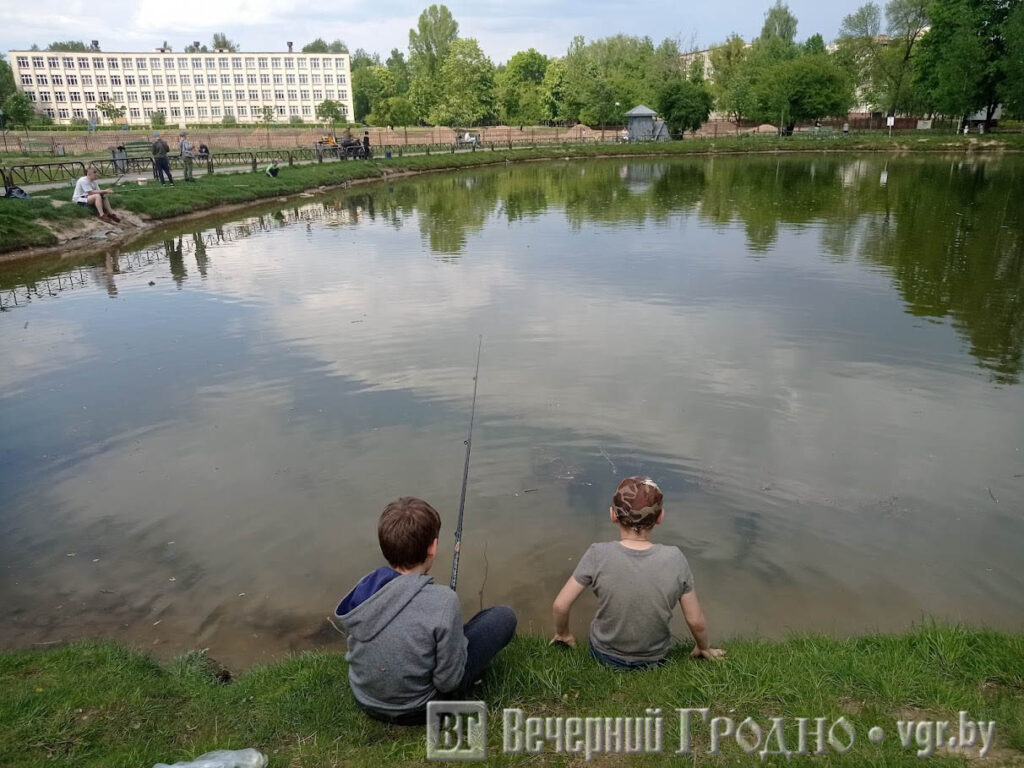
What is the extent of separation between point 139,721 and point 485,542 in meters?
2.50

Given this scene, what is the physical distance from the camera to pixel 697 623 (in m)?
3.26

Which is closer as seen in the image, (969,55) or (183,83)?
(969,55)

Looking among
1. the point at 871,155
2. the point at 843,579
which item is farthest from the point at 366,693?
the point at 871,155

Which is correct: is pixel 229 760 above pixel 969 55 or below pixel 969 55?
below

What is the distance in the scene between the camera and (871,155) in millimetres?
52188

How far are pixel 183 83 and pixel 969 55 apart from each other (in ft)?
365

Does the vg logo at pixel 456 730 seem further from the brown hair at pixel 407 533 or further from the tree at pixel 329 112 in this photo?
the tree at pixel 329 112

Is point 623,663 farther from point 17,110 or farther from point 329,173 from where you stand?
point 17,110

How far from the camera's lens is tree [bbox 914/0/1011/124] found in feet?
185

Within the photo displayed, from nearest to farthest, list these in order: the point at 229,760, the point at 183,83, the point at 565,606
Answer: the point at 229,760 < the point at 565,606 < the point at 183,83

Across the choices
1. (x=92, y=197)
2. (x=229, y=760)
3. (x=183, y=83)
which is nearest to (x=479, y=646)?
(x=229, y=760)

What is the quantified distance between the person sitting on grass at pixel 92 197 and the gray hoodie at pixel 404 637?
2076 cm

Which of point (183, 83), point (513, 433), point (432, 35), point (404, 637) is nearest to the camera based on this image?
point (404, 637)

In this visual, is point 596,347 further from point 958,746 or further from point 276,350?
point 958,746
